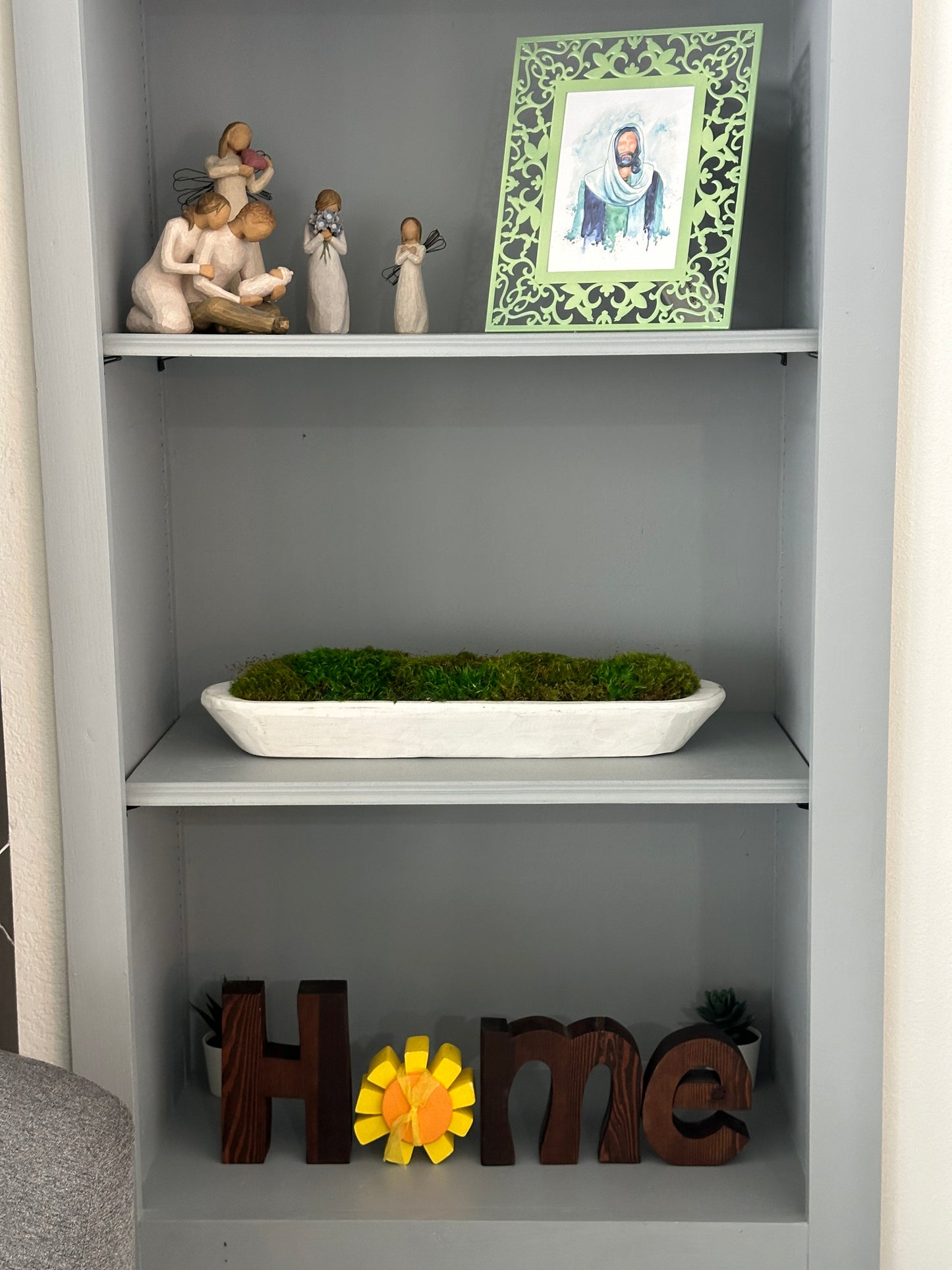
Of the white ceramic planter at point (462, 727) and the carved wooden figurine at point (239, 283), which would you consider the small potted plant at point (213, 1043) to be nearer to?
the white ceramic planter at point (462, 727)

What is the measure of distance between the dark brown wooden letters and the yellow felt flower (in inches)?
9.1

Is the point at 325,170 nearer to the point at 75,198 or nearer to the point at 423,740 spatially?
the point at 75,198

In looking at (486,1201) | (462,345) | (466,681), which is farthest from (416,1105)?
(462,345)

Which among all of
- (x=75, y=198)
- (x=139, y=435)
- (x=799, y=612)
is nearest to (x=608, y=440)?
(x=799, y=612)

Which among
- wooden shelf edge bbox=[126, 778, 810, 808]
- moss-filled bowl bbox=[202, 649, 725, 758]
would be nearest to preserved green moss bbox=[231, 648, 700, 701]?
moss-filled bowl bbox=[202, 649, 725, 758]

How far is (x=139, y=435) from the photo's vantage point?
1.44m

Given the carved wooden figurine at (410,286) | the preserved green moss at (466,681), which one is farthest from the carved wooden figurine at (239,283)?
the preserved green moss at (466,681)

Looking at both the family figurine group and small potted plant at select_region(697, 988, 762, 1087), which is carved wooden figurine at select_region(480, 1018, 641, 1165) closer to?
small potted plant at select_region(697, 988, 762, 1087)

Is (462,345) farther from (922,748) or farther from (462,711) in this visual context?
(922,748)

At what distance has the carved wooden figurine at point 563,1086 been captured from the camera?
144 centimetres

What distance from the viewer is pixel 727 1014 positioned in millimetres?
1610

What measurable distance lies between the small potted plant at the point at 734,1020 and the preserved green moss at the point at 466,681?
48 cm

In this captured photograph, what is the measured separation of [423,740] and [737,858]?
1.72 feet

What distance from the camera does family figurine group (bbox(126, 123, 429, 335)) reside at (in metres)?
1.33
